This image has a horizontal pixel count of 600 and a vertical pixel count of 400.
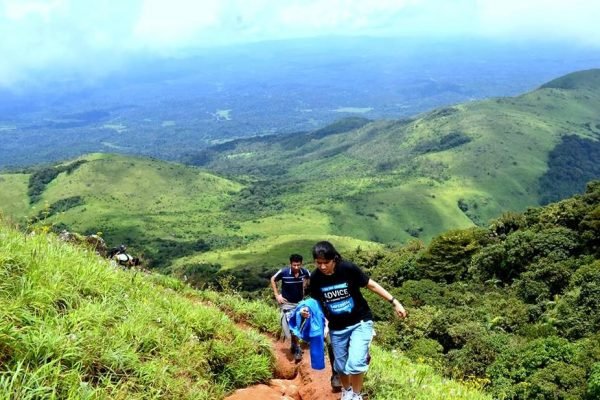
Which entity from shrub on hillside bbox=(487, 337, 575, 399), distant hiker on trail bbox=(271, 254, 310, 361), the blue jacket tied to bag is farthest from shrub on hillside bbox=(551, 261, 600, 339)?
the blue jacket tied to bag

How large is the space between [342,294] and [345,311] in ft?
0.79

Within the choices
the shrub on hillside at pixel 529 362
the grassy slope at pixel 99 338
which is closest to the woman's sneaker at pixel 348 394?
the grassy slope at pixel 99 338

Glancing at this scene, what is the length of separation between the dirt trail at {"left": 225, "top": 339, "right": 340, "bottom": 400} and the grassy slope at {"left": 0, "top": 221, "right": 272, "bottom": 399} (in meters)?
0.23

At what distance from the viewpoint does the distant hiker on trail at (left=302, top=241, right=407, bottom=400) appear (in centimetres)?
676

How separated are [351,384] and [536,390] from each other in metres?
11.2

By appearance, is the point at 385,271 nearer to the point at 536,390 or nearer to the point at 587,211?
the point at 587,211

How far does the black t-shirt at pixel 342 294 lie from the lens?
689 cm

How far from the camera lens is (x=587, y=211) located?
143ft

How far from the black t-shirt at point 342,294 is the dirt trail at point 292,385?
4.37ft

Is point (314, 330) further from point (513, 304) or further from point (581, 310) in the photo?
point (513, 304)

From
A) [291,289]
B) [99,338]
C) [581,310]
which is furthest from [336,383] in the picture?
[581,310]

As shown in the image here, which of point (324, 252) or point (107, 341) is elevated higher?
point (324, 252)

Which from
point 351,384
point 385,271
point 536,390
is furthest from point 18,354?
point 385,271

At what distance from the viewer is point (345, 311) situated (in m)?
6.98
